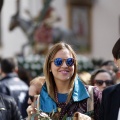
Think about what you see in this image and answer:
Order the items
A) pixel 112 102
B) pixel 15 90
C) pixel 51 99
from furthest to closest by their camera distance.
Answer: pixel 15 90
pixel 51 99
pixel 112 102

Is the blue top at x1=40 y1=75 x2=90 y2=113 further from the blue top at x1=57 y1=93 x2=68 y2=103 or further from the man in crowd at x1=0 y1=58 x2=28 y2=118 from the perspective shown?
the man in crowd at x1=0 y1=58 x2=28 y2=118

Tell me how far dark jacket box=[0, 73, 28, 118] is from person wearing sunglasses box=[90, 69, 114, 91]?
0.86m

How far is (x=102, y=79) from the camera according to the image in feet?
17.0

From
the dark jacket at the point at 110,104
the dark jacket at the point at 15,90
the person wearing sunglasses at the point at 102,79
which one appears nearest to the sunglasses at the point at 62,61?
the dark jacket at the point at 110,104

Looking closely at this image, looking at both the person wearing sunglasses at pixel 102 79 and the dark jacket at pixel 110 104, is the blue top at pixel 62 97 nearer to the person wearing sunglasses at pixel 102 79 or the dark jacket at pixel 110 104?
the dark jacket at pixel 110 104

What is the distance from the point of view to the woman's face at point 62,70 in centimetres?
364

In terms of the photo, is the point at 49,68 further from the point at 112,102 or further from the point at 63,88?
the point at 112,102

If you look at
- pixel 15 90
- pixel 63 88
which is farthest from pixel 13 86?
pixel 63 88

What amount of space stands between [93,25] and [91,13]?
708 mm

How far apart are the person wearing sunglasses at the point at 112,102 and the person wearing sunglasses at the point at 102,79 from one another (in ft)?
5.73

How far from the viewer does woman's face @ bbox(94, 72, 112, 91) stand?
5129 millimetres

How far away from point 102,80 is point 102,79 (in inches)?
0.6

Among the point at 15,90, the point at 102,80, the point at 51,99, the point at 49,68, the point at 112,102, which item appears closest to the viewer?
the point at 112,102

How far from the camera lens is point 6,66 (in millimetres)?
6297
